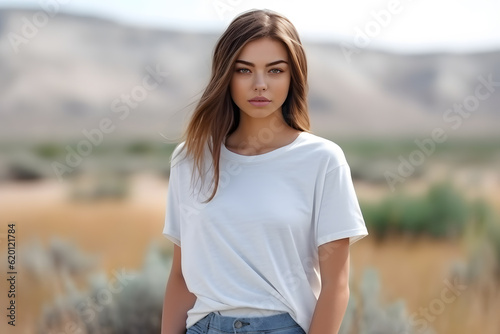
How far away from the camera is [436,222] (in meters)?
4.53

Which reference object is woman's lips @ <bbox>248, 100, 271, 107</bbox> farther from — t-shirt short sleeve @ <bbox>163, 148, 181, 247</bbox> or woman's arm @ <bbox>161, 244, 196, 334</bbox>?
woman's arm @ <bbox>161, 244, 196, 334</bbox>

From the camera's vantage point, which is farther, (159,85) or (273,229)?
(159,85)

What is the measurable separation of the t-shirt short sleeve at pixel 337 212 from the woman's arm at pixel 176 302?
1.45 feet

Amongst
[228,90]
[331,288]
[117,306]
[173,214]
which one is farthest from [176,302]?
[117,306]

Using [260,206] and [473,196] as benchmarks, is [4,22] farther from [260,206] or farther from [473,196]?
[260,206]

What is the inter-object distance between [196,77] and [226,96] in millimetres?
7689

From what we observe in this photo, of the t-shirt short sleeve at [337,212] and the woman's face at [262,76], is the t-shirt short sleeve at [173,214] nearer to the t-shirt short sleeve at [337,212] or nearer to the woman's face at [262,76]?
the woman's face at [262,76]

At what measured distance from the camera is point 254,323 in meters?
1.51

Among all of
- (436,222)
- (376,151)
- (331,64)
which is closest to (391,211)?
Result: (436,222)

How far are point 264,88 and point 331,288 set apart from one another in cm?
50

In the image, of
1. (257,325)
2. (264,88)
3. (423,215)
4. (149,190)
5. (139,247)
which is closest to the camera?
(257,325)

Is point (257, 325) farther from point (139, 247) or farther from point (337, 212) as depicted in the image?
point (139, 247)

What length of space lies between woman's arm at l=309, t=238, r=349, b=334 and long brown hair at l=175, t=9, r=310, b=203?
31 cm

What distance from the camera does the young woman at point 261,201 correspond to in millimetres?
1536
